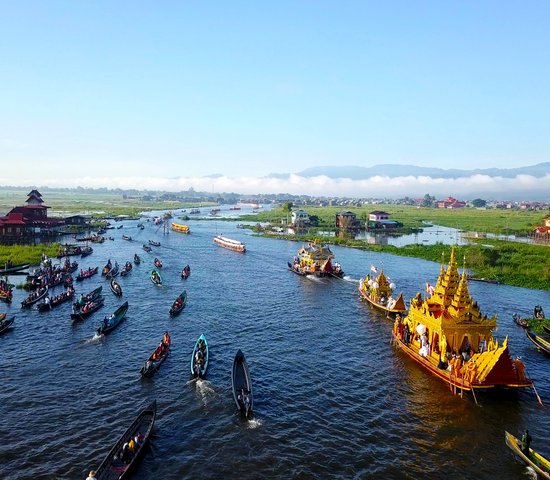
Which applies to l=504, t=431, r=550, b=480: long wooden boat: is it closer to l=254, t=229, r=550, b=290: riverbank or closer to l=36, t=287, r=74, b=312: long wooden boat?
l=254, t=229, r=550, b=290: riverbank

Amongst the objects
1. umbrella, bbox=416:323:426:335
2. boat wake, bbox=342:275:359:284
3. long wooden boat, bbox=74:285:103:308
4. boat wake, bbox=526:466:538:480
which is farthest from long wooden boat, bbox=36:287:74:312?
boat wake, bbox=526:466:538:480

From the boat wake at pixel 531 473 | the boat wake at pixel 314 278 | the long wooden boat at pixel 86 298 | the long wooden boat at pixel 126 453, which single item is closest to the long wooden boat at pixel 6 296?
the long wooden boat at pixel 86 298

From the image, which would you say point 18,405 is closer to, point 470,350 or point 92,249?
point 470,350

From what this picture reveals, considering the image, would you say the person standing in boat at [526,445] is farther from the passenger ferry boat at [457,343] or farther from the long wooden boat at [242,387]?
the long wooden boat at [242,387]

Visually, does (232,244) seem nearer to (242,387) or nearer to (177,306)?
(177,306)

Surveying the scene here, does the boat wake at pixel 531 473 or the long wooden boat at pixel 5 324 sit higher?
the long wooden boat at pixel 5 324

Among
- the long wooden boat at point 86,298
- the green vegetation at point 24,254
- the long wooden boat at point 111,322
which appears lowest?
the long wooden boat at point 111,322

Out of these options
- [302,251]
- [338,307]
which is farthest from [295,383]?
[302,251]
